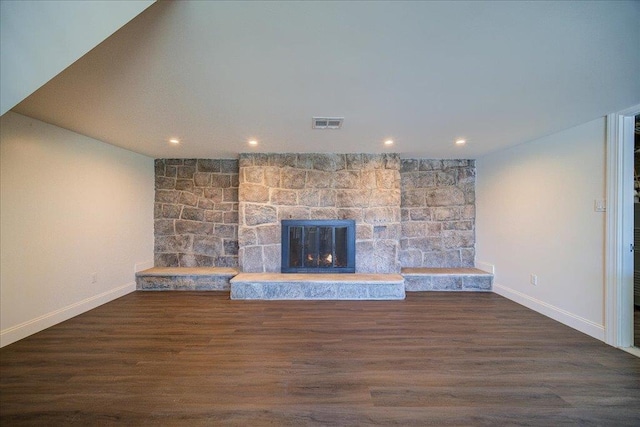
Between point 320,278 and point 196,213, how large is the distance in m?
2.36

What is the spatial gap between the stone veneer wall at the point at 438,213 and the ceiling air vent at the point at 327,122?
2.17m

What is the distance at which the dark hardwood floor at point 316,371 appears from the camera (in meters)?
1.57

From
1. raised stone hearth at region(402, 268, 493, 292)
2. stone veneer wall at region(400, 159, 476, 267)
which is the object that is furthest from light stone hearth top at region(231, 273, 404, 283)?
stone veneer wall at region(400, 159, 476, 267)

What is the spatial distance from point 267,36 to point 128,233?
3.75 meters

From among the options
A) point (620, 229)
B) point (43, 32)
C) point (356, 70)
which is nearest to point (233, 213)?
point (356, 70)

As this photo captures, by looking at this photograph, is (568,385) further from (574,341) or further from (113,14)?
(113,14)

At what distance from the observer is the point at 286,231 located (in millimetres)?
4027

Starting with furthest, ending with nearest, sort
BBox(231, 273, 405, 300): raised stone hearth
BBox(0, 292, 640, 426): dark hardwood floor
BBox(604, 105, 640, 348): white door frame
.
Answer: BBox(231, 273, 405, 300): raised stone hearth → BBox(604, 105, 640, 348): white door frame → BBox(0, 292, 640, 426): dark hardwood floor

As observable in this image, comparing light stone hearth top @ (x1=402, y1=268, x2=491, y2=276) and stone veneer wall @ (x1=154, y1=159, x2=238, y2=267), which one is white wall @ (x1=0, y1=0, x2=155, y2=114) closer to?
stone veneer wall @ (x1=154, y1=159, x2=238, y2=267)

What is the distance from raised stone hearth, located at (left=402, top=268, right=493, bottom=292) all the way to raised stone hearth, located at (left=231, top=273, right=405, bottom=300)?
1.41 feet

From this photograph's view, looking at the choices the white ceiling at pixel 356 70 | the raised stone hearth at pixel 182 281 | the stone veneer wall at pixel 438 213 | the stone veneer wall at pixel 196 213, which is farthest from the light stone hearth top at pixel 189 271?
the stone veneer wall at pixel 438 213

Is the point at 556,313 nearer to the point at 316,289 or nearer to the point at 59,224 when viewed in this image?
the point at 316,289

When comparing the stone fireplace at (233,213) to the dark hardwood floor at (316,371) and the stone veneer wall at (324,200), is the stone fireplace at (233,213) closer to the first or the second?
the stone veneer wall at (324,200)

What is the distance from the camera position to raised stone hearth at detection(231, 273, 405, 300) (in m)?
3.62
